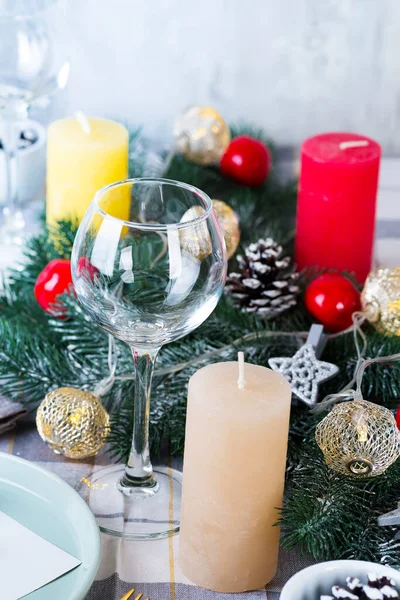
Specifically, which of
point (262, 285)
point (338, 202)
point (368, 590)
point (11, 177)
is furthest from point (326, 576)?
point (11, 177)

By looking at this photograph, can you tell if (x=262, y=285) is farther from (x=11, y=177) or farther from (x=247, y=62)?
(x=247, y=62)

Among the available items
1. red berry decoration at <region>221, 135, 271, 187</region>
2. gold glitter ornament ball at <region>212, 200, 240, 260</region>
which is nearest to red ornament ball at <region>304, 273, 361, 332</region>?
gold glitter ornament ball at <region>212, 200, 240, 260</region>

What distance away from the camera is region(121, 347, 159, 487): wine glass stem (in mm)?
574

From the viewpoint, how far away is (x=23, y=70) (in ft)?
3.09

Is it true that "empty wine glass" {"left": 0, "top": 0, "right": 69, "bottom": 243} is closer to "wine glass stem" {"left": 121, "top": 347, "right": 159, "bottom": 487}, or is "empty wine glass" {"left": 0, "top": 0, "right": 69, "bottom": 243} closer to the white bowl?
"wine glass stem" {"left": 121, "top": 347, "right": 159, "bottom": 487}

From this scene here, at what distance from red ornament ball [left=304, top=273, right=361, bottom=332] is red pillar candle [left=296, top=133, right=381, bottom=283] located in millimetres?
106

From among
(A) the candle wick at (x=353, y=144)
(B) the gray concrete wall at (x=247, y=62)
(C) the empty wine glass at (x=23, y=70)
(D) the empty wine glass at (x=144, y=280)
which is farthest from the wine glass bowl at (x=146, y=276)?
(B) the gray concrete wall at (x=247, y=62)

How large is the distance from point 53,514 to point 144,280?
160 millimetres

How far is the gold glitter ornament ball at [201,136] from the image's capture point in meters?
1.05

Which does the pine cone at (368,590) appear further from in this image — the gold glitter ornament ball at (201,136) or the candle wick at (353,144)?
the gold glitter ornament ball at (201,136)

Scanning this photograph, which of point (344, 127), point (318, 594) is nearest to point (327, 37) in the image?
point (344, 127)

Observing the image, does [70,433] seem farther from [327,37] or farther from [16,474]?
[327,37]

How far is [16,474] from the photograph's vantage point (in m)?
0.57

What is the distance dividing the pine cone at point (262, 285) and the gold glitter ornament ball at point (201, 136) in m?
0.31
